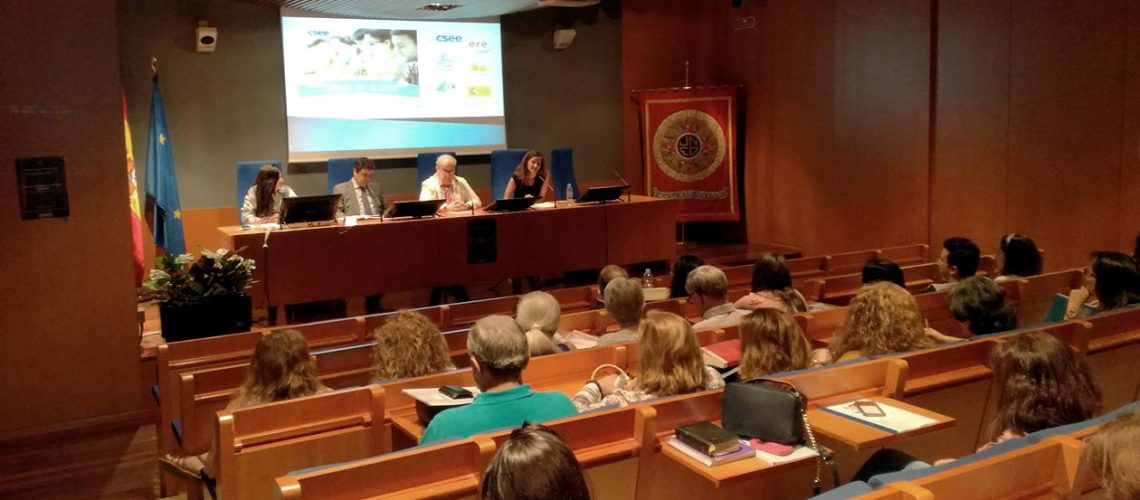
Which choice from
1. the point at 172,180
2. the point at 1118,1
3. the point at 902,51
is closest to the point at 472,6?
the point at 172,180

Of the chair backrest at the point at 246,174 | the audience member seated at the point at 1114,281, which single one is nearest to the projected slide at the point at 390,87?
the chair backrest at the point at 246,174

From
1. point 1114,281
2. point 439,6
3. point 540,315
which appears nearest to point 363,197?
point 439,6

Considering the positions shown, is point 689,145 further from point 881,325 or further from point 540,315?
point 881,325

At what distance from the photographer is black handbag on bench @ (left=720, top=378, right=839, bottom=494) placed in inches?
99.2

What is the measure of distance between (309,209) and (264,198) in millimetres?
597

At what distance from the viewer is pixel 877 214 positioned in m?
8.52

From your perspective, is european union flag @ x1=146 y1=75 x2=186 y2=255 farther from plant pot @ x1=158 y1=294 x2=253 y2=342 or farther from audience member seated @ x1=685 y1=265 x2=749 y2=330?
audience member seated @ x1=685 y1=265 x2=749 y2=330

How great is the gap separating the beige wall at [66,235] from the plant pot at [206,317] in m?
0.27

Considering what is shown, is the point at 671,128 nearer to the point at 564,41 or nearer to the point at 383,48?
the point at 564,41

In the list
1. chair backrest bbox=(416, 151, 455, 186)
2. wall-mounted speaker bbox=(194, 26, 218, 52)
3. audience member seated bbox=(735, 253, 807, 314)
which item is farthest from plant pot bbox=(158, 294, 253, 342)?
chair backrest bbox=(416, 151, 455, 186)

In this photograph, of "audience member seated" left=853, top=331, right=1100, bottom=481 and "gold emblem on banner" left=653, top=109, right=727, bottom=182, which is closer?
"audience member seated" left=853, top=331, right=1100, bottom=481

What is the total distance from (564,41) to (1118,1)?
5015 mm

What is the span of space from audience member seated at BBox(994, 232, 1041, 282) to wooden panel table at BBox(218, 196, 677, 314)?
320cm

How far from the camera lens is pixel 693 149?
988cm
